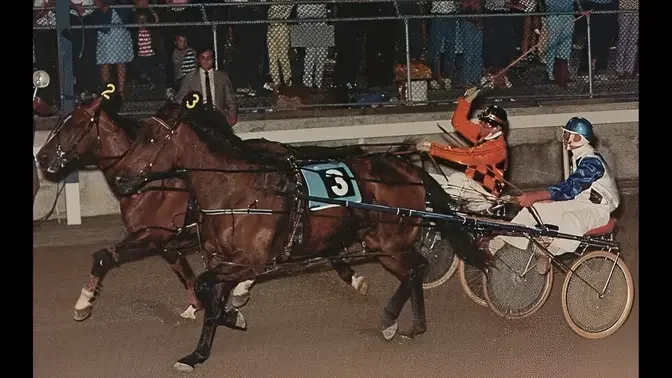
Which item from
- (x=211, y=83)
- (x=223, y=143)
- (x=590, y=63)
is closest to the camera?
(x=223, y=143)

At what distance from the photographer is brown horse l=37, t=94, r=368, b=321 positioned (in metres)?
7.80

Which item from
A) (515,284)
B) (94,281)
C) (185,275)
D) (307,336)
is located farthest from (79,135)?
(515,284)

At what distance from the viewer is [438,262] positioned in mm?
8688

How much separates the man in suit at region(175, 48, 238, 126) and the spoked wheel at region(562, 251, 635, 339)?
3.40 m

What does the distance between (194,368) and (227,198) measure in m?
1.10

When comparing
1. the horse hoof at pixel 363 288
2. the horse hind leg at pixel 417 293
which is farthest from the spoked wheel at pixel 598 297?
the horse hoof at pixel 363 288

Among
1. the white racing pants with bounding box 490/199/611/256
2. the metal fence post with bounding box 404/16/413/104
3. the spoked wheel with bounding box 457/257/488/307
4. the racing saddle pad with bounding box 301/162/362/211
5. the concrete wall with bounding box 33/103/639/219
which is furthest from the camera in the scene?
the metal fence post with bounding box 404/16/413/104

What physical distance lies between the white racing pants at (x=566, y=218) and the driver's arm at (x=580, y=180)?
0.50 feet

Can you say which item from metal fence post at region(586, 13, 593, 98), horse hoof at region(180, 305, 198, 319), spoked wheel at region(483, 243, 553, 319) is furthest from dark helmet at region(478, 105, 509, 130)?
metal fence post at region(586, 13, 593, 98)

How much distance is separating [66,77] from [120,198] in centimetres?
273

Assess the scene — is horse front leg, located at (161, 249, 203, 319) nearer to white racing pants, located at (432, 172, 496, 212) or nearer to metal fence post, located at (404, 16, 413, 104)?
white racing pants, located at (432, 172, 496, 212)

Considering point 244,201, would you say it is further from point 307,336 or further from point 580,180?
point 580,180

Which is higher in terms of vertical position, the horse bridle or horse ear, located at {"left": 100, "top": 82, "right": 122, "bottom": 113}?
horse ear, located at {"left": 100, "top": 82, "right": 122, "bottom": 113}

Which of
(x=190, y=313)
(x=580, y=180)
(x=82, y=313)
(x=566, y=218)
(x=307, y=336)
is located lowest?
(x=307, y=336)
